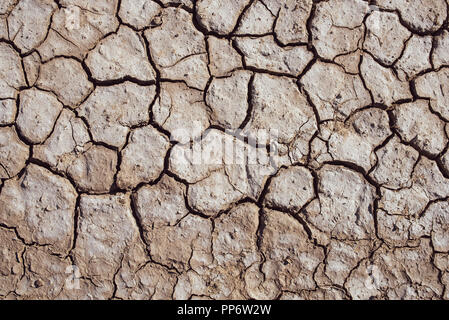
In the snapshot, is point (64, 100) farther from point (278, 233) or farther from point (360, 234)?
point (360, 234)

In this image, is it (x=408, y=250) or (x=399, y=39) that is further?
(x=399, y=39)

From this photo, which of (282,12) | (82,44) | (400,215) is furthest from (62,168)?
(400,215)

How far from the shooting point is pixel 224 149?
2713 millimetres

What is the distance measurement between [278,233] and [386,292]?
711 mm

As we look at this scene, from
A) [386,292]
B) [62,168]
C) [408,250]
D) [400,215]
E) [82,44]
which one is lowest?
[386,292]

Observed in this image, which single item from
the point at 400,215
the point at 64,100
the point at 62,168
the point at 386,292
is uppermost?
the point at 64,100

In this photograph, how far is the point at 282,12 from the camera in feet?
9.50

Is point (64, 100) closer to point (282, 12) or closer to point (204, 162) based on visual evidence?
point (204, 162)

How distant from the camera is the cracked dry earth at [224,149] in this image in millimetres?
2572

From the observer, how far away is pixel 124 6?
2879mm

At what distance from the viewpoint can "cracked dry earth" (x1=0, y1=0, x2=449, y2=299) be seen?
2572mm

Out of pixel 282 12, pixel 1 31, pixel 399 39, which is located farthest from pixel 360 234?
pixel 1 31

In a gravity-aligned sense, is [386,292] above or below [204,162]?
below

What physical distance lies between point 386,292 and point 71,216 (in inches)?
74.8
